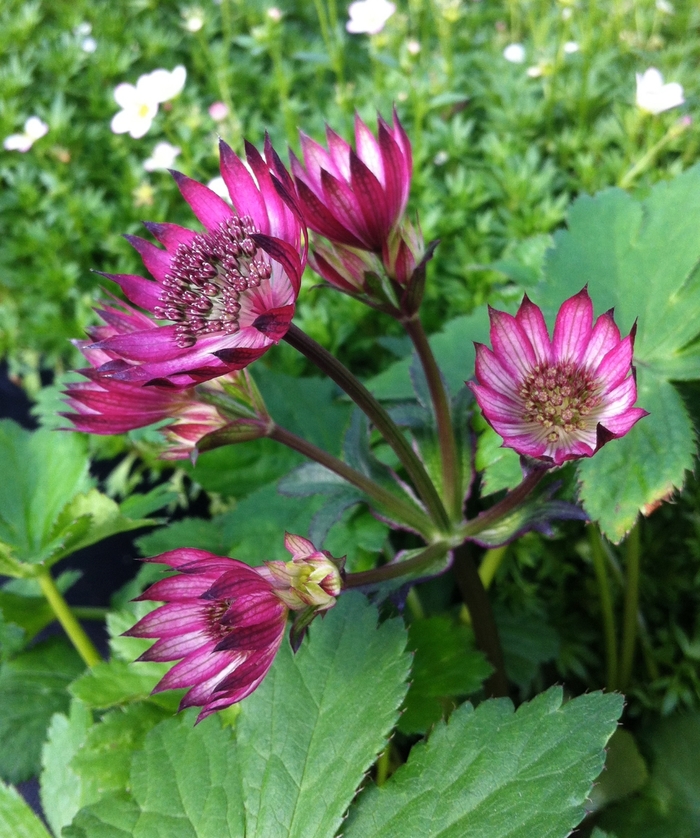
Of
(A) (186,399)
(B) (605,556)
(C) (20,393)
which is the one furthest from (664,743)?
(C) (20,393)

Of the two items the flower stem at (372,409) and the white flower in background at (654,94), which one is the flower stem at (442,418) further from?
the white flower in background at (654,94)

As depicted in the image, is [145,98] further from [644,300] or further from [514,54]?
[644,300]

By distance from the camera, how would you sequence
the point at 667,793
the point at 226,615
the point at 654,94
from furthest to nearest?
the point at 654,94, the point at 667,793, the point at 226,615

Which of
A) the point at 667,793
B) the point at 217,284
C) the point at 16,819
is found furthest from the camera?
the point at 667,793

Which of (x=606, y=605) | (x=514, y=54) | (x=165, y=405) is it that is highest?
(x=514, y=54)

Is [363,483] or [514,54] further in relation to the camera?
[514,54]

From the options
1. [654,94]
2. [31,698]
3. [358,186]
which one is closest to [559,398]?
[358,186]
